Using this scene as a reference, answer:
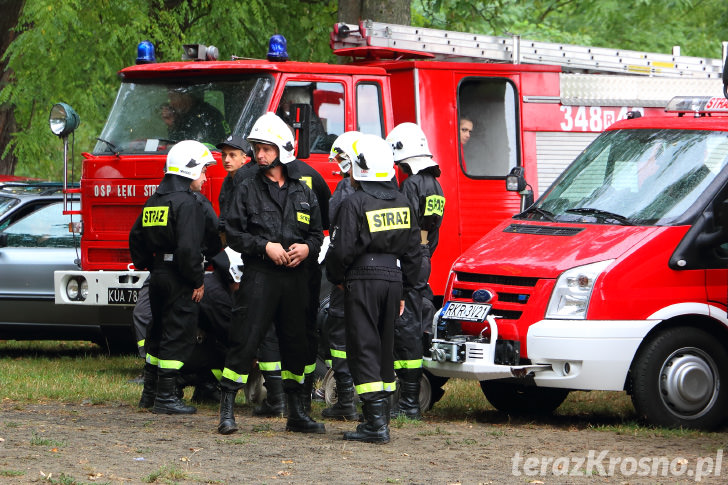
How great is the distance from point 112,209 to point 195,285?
6.59 feet

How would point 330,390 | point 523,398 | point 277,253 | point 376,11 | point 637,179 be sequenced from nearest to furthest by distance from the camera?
point 277,253
point 637,179
point 330,390
point 523,398
point 376,11

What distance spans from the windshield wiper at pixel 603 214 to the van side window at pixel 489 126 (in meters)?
2.29

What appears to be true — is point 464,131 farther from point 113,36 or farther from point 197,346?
point 113,36

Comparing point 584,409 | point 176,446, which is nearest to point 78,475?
point 176,446

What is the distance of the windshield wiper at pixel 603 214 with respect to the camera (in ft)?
30.2

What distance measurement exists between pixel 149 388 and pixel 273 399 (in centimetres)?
108

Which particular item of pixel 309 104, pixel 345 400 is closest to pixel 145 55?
pixel 309 104

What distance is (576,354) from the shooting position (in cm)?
866

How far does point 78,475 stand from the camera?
681 cm

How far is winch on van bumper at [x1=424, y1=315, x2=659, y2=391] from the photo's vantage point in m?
8.68

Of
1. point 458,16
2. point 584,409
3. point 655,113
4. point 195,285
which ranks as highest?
point 458,16

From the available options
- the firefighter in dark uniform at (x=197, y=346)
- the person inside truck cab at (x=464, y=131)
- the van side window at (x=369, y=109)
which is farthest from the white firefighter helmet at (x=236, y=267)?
the person inside truck cab at (x=464, y=131)

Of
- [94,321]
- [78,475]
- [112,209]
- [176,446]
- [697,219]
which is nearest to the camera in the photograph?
[78,475]

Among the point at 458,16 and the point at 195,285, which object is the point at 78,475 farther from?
the point at 458,16
